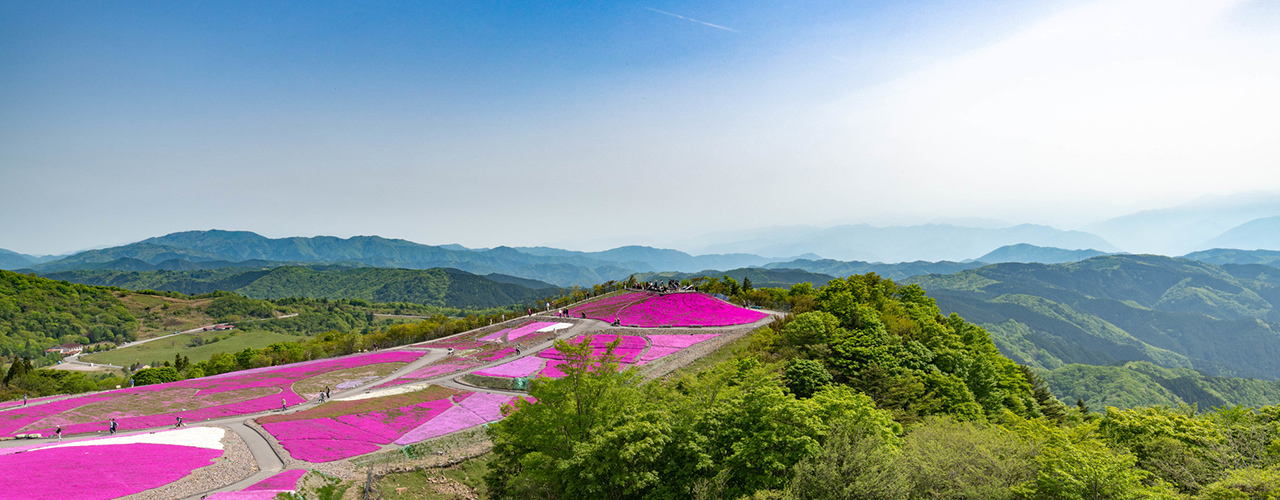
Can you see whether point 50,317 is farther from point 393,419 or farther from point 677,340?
point 677,340

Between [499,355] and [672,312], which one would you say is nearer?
[499,355]

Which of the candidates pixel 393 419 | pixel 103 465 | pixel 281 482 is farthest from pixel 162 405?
pixel 281 482

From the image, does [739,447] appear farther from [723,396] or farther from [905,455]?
[905,455]

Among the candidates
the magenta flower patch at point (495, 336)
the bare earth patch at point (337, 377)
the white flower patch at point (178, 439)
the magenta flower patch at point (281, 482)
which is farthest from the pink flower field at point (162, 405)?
the magenta flower patch at point (495, 336)

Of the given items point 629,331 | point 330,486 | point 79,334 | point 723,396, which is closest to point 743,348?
point 629,331

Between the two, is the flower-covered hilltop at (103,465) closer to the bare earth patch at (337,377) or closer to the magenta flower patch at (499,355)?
the bare earth patch at (337,377)

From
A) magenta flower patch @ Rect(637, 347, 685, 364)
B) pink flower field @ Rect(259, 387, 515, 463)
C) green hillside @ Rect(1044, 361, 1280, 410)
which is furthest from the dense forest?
green hillside @ Rect(1044, 361, 1280, 410)

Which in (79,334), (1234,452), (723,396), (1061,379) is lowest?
(1061,379)
